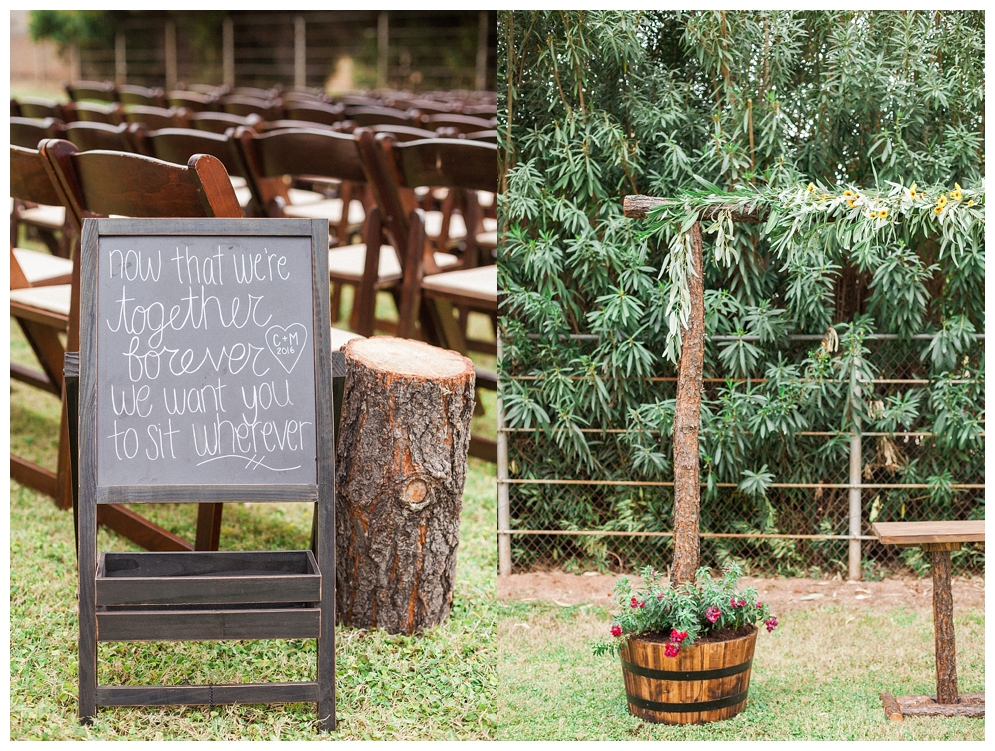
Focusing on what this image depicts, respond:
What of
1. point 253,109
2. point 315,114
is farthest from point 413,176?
point 253,109

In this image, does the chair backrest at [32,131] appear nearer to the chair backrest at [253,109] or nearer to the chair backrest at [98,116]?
the chair backrest at [98,116]

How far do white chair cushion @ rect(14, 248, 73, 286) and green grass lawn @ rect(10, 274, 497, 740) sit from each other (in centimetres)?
96

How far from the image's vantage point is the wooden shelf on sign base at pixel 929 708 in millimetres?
2570

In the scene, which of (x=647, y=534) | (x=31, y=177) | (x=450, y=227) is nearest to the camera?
(x=31, y=177)

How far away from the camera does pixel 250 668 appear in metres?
2.46

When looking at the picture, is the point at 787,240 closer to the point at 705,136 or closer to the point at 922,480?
the point at 705,136

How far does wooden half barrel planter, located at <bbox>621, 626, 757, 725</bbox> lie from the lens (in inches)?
98.7

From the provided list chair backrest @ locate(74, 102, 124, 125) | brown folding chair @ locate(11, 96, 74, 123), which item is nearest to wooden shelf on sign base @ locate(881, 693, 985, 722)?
chair backrest @ locate(74, 102, 124, 125)

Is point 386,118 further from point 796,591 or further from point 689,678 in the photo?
point 689,678

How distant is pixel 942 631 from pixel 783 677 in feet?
1.58

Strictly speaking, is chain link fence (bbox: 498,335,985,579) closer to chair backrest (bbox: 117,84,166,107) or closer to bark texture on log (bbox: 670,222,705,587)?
bark texture on log (bbox: 670,222,705,587)

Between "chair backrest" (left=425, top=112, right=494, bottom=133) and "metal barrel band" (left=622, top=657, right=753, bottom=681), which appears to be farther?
"chair backrest" (left=425, top=112, right=494, bottom=133)

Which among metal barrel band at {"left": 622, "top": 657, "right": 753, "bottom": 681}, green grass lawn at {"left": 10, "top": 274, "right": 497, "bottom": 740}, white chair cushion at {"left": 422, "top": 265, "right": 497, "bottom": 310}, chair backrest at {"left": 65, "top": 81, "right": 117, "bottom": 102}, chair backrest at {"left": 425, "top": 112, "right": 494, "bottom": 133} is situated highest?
chair backrest at {"left": 65, "top": 81, "right": 117, "bottom": 102}

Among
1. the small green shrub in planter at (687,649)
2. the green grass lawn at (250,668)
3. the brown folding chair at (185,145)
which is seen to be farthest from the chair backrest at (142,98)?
the small green shrub in planter at (687,649)
